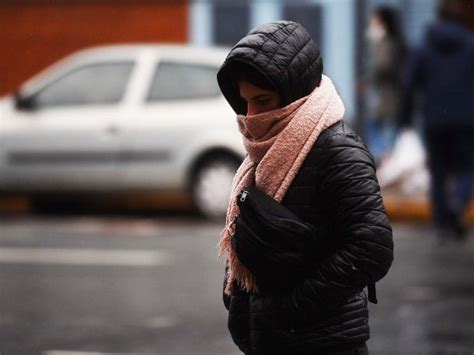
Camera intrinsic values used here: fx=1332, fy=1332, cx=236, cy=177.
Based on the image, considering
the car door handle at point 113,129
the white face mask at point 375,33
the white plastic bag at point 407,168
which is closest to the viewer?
the car door handle at point 113,129

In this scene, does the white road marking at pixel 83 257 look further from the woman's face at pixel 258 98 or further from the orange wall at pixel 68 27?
the woman's face at pixel 258 98

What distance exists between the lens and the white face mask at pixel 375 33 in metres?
15.0

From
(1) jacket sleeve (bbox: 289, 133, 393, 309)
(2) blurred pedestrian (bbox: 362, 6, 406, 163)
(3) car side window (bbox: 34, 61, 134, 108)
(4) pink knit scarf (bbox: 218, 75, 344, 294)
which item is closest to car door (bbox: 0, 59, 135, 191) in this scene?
(3) car side window (bbox: 34, 61, 134, 108)

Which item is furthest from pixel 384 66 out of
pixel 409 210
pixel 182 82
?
pixel 182 82

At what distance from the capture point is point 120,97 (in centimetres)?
1324

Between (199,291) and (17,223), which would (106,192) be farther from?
(199,291)

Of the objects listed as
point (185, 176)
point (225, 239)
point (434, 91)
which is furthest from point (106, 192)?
point (225, 239)

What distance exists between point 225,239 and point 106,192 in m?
9.54

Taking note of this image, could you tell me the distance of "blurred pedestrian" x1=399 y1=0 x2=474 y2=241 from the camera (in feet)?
36.2

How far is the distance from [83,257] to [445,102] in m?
3.26

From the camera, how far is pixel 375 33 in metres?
15.2

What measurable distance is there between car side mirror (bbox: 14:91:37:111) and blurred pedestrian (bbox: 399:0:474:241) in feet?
13.2

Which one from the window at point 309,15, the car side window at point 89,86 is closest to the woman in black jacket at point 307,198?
the car side window at point 89,86

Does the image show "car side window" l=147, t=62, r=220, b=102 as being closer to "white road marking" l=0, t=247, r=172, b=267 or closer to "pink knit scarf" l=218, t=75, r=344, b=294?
"white road marking" l=0, t=247, r=172, b=267
